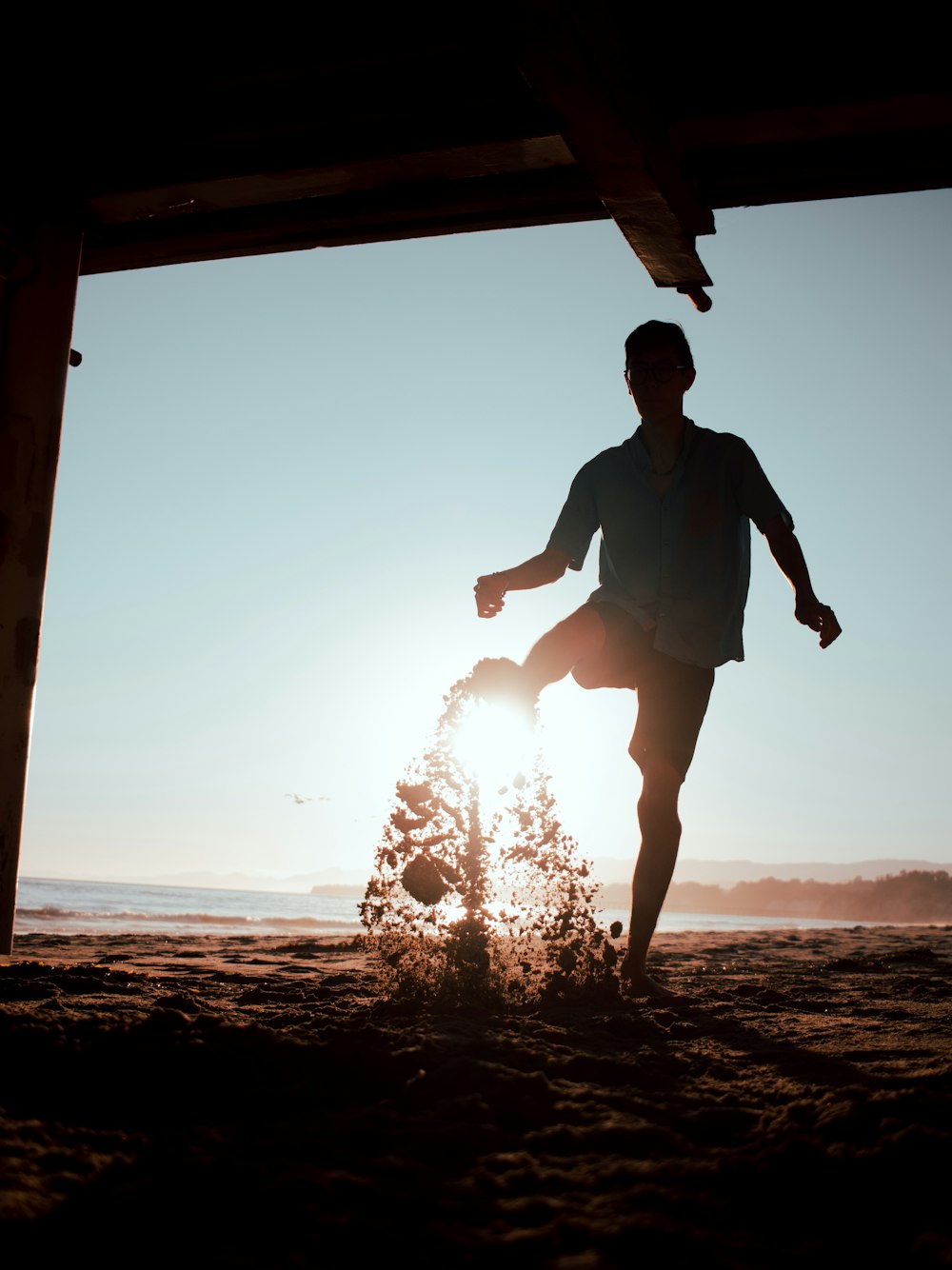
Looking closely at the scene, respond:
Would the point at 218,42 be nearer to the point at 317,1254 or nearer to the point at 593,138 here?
the point at 593,138

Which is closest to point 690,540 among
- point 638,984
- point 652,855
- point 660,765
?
point 660,765

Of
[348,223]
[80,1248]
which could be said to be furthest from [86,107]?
[80,1248]

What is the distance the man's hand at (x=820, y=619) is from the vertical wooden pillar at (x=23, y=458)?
2.80 m

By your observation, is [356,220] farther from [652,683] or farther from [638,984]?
[638,984]

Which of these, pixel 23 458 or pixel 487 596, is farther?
pixel 487 596

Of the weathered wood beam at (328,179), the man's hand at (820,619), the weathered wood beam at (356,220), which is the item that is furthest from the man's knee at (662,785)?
the weathered wood beam at (328,179)

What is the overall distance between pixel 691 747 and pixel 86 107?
3345mm

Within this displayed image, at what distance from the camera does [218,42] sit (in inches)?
132

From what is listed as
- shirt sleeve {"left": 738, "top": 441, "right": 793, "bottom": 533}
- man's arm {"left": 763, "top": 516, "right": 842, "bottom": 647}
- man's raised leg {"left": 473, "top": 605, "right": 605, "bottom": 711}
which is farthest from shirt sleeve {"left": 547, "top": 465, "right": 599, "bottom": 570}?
man's arm {"left": 763, "top": 516, "right": 842, "bottom": 647}

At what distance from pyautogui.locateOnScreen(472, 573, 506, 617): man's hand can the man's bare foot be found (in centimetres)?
142

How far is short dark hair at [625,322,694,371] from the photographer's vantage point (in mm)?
3738

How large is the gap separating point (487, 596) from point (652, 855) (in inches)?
46.0

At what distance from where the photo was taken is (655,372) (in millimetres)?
3756

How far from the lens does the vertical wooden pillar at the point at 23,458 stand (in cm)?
330
